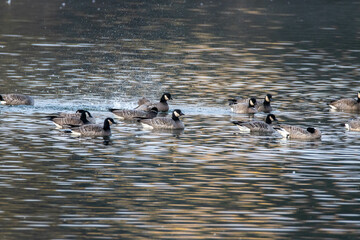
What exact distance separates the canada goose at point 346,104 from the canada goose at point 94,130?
11.8 m

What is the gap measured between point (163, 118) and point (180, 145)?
388cm

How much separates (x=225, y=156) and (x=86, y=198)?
286 inches

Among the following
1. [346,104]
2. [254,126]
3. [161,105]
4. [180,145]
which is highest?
[346,104]

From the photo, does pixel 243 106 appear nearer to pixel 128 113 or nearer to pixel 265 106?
pixel 265 106

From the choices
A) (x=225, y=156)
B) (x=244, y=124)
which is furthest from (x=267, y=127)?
(x=225, y=156)

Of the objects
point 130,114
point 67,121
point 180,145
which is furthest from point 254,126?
point 67,121

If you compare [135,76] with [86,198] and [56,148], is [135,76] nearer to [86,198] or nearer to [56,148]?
[56,148]

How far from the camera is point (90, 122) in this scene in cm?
3384

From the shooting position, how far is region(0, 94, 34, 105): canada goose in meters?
37.4

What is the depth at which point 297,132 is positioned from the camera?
3209cm

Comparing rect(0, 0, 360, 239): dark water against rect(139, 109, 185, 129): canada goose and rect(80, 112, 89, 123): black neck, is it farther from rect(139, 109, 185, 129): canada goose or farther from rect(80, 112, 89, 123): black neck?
rect(80, 112, 89, 123): black neck

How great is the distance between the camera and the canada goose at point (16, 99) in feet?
123

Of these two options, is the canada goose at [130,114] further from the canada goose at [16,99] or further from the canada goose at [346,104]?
the canada goose at [346,104]

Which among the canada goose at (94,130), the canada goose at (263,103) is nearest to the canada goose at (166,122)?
the canada goose at (94,130)
